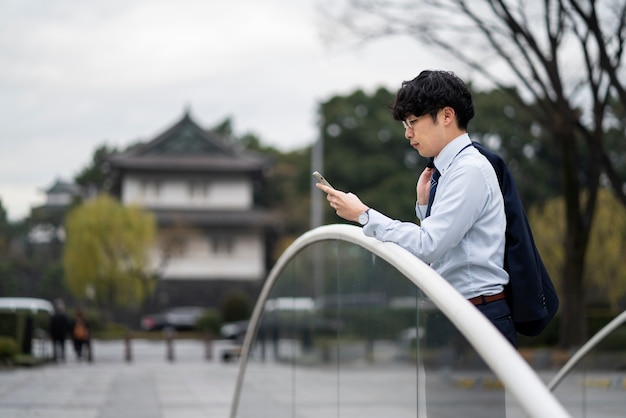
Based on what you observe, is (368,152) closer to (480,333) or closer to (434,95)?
(434,95)

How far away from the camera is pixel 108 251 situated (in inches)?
1829

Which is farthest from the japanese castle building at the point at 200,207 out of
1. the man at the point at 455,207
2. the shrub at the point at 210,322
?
the man at the point at 455,207

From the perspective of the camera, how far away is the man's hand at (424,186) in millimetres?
3902

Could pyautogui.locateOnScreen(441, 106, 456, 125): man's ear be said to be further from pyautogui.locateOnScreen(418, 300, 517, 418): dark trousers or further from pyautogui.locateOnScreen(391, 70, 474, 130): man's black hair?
pyautogui.locateOnScreen(418, 300, 517, 418): dark trousers

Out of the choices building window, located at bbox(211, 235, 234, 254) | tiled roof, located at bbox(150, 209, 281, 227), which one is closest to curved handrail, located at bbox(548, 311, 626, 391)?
tiled roof, located at bbox(150, 209, 281, 227)

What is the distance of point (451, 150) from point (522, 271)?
461 millimetres

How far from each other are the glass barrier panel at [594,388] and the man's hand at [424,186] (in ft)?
10.7

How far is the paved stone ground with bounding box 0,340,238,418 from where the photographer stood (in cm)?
1268

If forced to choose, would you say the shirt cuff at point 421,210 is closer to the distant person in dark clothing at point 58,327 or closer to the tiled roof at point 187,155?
the distant person in dark clothing at point 58,327

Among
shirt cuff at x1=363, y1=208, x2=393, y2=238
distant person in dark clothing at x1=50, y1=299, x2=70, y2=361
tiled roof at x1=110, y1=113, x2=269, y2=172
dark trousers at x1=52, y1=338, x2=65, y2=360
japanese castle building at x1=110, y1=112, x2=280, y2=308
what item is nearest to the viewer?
shirt cuff at x1=363, y1=208, x2=393, y2=238

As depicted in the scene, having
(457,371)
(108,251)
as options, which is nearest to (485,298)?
(457,371)

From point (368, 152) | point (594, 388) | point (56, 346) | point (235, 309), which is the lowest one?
point (235, 309)

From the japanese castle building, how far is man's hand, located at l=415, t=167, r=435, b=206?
48.6m

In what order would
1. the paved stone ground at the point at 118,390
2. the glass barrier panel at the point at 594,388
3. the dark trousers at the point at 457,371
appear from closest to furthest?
the dark trousers at the point at 457,371
the glass barrier panel at the point at 594,388
the paved stone ground at the point at 118,390
